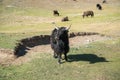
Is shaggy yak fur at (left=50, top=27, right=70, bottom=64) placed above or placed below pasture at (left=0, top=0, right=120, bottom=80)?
above

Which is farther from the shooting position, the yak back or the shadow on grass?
the shadow on grass

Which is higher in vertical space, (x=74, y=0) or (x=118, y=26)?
(x=118, y=26)

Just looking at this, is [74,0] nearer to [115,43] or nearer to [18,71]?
[115,43]

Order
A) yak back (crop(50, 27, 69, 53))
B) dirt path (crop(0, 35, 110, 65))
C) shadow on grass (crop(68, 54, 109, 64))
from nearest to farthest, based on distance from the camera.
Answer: yak back (crop(50, 27, 69, 53)) → shadow on grass (crop(68, 54, 109, 64)) → dirt path (crop(0, 35, 110, 65))

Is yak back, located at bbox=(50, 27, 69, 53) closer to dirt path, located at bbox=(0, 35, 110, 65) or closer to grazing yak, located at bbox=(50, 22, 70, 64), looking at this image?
grazing yak, located at bbox=(50, 22, 70, 64)

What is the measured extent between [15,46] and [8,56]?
160cm

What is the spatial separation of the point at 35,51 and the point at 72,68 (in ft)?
18.5

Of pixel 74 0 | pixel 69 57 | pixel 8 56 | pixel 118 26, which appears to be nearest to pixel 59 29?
pixel 69 57

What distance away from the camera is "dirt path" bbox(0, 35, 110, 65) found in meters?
21.5

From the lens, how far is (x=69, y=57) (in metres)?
22.0

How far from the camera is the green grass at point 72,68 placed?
1816 cm

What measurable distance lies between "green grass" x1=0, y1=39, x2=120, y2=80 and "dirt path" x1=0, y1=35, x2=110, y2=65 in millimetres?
A: 740

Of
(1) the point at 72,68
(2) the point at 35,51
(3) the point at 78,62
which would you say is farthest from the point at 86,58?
(2) the point at 35,51

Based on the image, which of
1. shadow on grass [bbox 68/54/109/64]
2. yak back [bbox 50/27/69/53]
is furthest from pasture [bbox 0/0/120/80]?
yak back [bbox 50/27/69/53]
